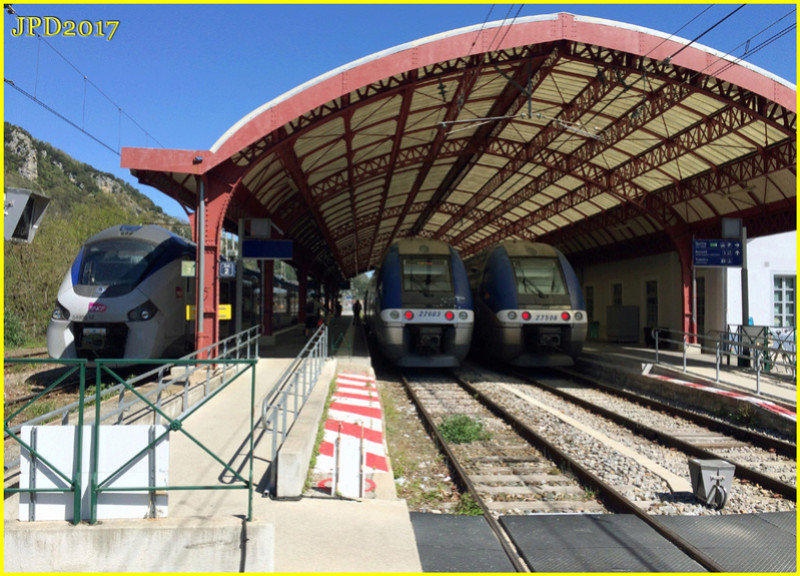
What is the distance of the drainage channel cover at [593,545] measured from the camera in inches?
184

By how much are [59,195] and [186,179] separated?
2203 inches

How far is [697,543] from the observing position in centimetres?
515

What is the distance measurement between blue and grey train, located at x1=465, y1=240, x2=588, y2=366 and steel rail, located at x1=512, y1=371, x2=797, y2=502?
1.82 meters

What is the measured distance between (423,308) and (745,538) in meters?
9.67

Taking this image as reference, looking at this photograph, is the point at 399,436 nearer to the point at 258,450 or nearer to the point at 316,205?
the point at 258,450

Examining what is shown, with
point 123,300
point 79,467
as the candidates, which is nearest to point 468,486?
point 79,467

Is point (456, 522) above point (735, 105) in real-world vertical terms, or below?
below

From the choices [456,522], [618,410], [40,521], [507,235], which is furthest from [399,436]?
[507,235]

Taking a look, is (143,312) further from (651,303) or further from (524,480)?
(651,303)

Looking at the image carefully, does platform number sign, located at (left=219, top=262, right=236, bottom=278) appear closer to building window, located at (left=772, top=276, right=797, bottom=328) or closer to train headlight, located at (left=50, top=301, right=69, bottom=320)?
train headlight, located at (left=50, top=301, right=69, bottom=320)

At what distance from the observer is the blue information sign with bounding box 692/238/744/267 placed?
16359 mm

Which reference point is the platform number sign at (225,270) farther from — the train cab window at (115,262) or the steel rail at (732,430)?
the steel rail at (732,430)

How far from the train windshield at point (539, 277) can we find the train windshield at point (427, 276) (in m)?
1.89

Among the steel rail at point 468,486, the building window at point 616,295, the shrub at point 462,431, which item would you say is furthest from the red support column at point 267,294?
the building window at point 616,295
